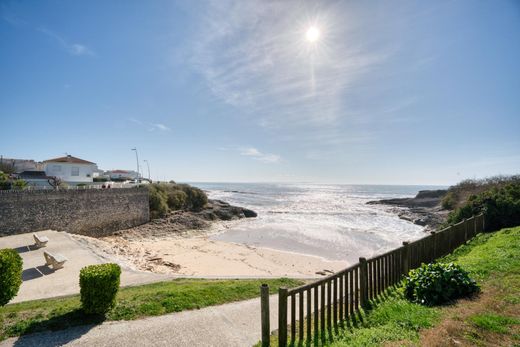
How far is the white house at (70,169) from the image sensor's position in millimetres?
39188

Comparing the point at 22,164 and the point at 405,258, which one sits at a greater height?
the point at 22,164

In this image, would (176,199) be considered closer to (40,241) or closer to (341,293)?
(40,241)

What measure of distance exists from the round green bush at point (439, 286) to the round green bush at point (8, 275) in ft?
31.3

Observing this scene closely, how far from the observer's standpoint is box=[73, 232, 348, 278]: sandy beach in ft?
50.9

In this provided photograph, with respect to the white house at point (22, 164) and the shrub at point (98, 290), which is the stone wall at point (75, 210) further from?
the white house at point (22, 164)

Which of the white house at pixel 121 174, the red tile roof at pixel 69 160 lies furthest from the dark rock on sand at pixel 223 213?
the white house at pixel 121 174

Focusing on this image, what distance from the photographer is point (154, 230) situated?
2817 cm

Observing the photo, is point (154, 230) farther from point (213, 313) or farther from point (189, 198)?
point (213, 313)

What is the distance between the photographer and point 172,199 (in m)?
37.4

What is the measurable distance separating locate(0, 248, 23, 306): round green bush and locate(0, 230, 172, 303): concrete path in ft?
9.68

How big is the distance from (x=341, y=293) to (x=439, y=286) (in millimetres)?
2268

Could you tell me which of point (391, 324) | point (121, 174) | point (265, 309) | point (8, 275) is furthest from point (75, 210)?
point (121, 174)

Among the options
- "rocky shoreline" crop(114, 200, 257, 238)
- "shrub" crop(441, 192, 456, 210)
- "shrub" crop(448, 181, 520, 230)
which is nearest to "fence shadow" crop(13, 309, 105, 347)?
"shrub" crop(448, 181, 520, 230)

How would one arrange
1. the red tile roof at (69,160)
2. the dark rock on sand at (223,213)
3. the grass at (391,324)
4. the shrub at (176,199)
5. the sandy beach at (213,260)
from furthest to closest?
the red tile roof at (69,160) → the shrub at (176,199) → the dark rock on sand at (223,213) → the sandy beach at (213,260) → the grass at (391,324)
